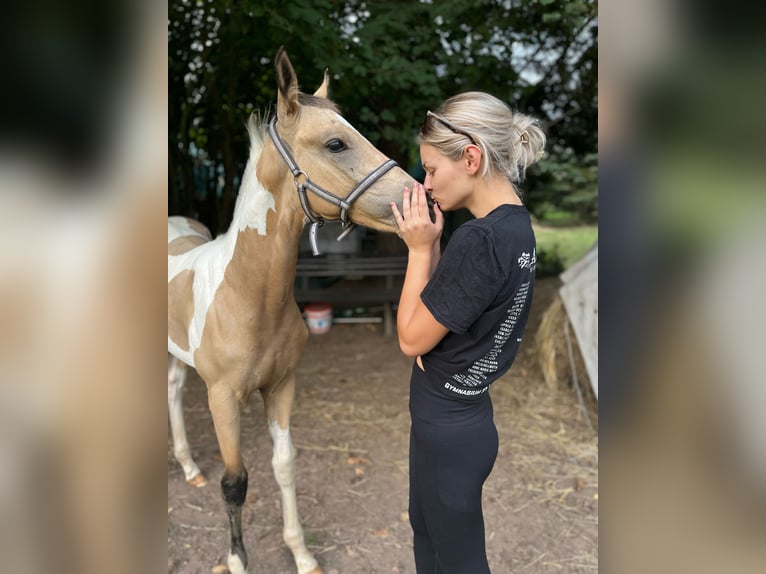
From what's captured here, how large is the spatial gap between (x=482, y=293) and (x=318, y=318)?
4738 mm

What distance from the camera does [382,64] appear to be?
351cm

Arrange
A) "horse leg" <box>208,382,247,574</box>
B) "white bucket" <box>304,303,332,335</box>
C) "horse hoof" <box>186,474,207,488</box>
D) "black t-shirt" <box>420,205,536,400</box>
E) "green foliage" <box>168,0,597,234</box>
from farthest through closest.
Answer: "white bucket" <box>304,303,332,335</box> < "green foliage" <box>168,0,597,234</box> < "horse hoof" <box>186,474,207,488</box> < "horse leg" <box>208,382,247,574</box> < "black t-shirt" <box>420,205,536,400</box>

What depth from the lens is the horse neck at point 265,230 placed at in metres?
1.78

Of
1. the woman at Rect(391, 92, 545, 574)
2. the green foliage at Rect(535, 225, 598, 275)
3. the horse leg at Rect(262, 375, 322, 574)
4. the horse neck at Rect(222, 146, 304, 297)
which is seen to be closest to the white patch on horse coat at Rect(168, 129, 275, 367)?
the horse neck at Rect(222, 146, 304, 297)

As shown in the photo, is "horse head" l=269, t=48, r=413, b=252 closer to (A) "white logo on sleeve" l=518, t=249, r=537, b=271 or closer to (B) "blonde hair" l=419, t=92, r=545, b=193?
(B) "blonde hair" l=419, t=92, r=545, b=193

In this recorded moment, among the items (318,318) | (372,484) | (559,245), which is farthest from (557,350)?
(559,245)

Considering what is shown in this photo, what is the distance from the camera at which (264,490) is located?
2980mm

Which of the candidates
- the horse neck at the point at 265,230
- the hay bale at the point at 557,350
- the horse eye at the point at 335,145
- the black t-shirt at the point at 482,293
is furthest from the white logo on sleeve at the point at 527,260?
the hay bale at the point at 557,350

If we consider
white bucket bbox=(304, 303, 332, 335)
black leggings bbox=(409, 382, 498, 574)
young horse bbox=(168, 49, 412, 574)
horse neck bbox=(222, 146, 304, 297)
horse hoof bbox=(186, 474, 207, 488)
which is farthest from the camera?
white bucket bbox=(304, 303, 332, 335)

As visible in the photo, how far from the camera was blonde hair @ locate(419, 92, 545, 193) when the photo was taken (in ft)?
4.00

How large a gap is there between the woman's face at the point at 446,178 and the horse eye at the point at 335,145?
1.32 feet

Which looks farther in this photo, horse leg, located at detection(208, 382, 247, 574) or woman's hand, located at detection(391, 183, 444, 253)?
horse leg, located at detection(208, 382, 247, 574)

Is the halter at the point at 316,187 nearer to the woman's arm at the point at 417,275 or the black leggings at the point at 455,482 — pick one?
the woman's arm at the point at 417,275
